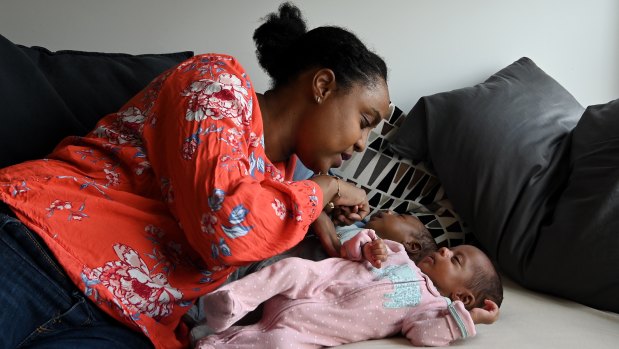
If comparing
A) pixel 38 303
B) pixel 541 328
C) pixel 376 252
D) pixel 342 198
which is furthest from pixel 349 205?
pixel 38 303

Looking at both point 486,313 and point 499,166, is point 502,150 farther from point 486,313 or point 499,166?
point 486,313

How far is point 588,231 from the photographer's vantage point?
143 centimetres

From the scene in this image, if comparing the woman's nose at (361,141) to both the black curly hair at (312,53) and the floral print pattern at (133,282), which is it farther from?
the floral print pattern at (133,282)

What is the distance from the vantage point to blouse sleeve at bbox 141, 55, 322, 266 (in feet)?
3.10

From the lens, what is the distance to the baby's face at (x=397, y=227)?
1.56 meters

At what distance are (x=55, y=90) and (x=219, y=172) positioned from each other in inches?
27.6

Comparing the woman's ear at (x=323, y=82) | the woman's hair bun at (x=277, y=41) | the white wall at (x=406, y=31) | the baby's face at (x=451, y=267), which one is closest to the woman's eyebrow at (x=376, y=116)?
the woman's ear at (x=323, y=82)

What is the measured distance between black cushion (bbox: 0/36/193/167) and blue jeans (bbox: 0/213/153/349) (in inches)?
13.1

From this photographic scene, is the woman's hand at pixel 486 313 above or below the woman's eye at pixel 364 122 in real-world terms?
below

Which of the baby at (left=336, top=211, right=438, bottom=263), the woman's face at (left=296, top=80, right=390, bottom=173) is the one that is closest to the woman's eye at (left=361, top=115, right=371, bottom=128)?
the woman's face at (left=296, top=80, right=390, bottom=173)

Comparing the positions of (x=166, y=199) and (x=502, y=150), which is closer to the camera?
(x=166, y=199)

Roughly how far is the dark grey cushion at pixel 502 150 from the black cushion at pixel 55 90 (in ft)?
2.67

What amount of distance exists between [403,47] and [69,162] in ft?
4.08

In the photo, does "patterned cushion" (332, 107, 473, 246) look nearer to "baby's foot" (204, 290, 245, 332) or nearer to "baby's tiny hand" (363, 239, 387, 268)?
"baby's tiny hand" (363, 239, 387, 268)
